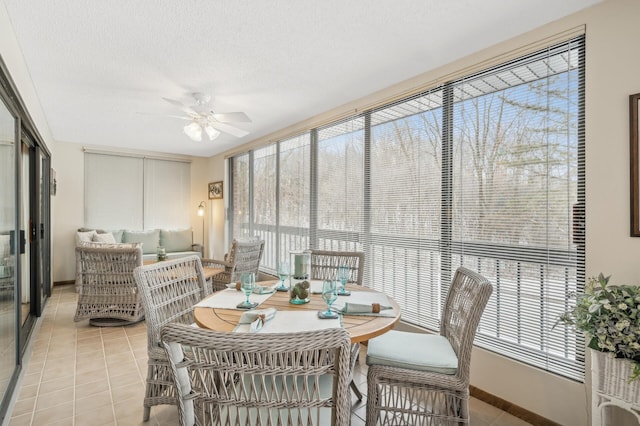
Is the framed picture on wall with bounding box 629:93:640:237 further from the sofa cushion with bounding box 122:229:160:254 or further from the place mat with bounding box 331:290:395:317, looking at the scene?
the sofa cushion with bounding box 122:229:160:254

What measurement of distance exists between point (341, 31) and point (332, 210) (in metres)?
2.01

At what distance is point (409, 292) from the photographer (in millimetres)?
2979

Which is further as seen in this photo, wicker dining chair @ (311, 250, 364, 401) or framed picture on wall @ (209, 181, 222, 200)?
framed picture on wall @ (209, 181, 222, 200)

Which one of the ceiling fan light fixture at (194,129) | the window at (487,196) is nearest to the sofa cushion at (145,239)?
A: the ceiling fan light fixture at (194,129)

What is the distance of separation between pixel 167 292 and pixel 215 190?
192 inches

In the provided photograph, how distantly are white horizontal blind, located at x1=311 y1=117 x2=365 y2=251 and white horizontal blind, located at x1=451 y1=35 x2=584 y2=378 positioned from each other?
3.64ft

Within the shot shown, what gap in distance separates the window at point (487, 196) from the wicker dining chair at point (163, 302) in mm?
1748

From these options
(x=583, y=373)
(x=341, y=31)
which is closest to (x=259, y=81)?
(x=341, y=31)

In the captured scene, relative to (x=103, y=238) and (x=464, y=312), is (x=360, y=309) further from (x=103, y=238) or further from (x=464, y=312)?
(x=103, y=238)

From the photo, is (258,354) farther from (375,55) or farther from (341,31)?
(375,55)

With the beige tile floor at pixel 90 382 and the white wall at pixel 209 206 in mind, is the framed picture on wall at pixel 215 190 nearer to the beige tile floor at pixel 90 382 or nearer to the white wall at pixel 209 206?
the white wall at pixel 209 206

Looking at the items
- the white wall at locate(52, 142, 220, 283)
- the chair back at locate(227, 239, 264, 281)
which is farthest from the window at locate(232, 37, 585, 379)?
the white wall at locate(52, 142, 220, 283)

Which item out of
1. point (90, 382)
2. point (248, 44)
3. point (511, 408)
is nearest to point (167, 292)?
point (90, 382)

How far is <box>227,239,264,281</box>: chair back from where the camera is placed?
3.98 metres
